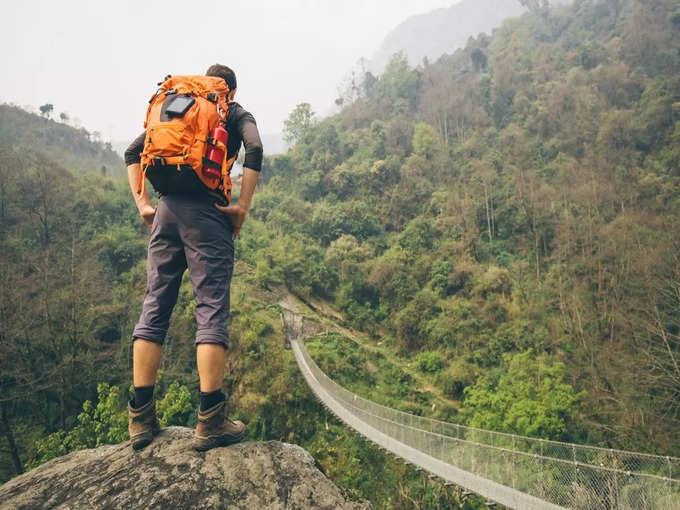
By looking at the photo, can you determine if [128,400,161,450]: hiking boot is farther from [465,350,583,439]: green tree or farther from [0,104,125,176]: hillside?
[0,104,125,176]: hillside

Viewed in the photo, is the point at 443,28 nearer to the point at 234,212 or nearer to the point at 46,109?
the point at 46,109

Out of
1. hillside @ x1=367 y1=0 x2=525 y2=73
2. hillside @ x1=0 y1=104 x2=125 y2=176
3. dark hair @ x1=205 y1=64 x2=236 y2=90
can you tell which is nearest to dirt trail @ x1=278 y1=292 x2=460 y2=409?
dark hair @ x1=205 y1=64 x2=236 y2=90

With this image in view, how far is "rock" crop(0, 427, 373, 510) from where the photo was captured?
41.8 inches

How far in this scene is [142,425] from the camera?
1365 millimetres

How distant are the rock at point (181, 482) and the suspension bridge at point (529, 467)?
14.9 feet

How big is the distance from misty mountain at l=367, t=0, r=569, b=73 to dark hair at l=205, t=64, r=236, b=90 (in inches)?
3530

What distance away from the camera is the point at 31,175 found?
15977 millimetres

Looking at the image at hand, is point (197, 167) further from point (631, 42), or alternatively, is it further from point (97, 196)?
point (631, 42)

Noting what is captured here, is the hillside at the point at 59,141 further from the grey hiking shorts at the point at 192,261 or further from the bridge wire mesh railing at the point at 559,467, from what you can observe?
the grey hiking shorts at the point at 192,261

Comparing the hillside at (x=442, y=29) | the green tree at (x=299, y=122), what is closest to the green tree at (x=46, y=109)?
the green tree at (x=299, y=122)

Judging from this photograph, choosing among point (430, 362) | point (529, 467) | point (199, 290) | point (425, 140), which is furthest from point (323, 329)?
point (425, 140)

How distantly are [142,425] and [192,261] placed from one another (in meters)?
0.63

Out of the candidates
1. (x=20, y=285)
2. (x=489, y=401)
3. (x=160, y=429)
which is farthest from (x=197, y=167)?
(x=489, y=401)

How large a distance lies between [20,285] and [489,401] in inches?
510
